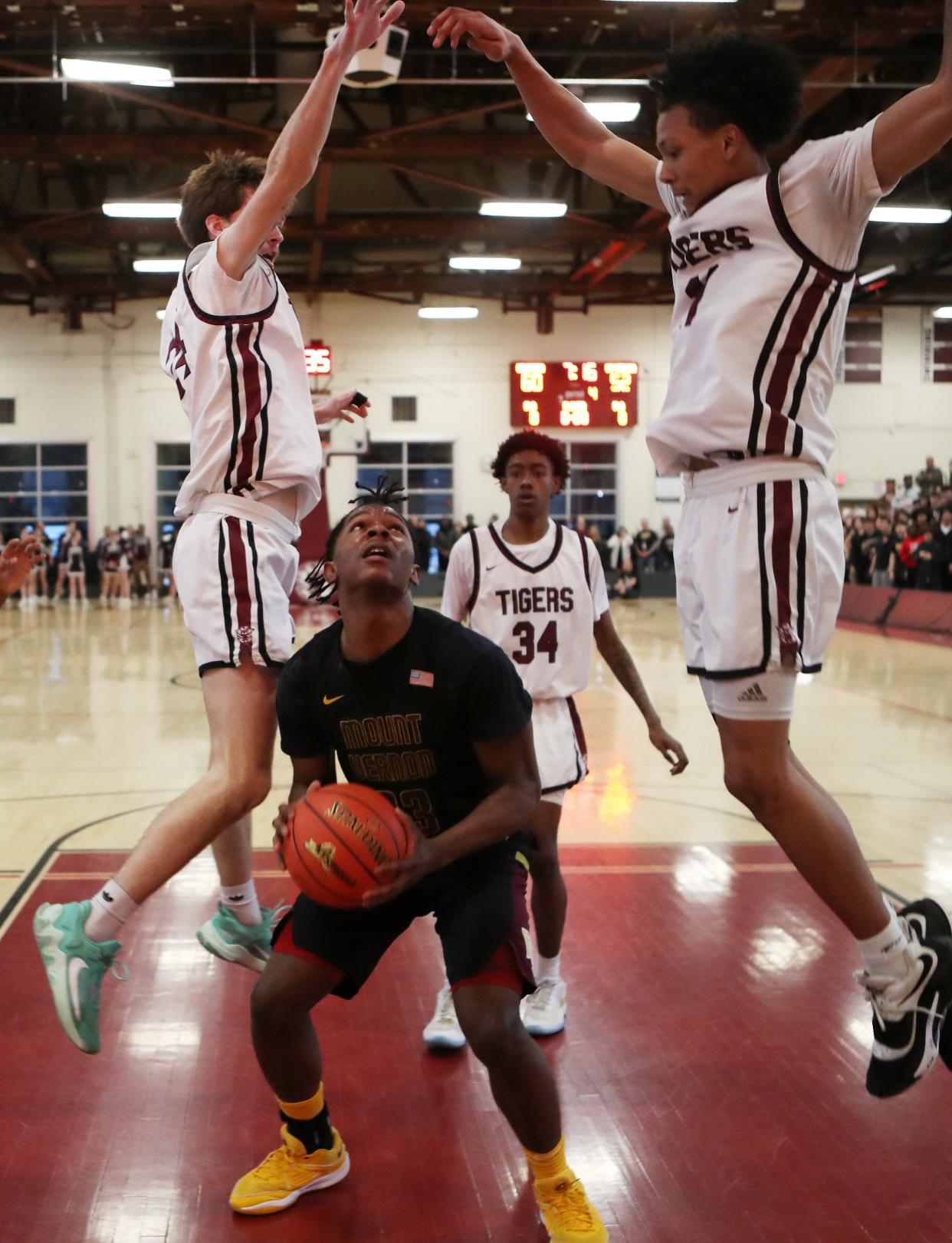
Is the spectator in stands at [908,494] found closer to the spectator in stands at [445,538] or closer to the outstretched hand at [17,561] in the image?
the spectator in stands at [445,538]

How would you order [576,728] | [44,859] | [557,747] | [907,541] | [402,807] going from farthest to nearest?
[907,541] → [44,859] → [576,728] → [557,747] → [402,807]

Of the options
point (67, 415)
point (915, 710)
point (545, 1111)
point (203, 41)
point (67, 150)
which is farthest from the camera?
point (67, 415)

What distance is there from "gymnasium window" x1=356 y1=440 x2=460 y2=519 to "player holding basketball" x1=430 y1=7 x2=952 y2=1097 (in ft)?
78.6

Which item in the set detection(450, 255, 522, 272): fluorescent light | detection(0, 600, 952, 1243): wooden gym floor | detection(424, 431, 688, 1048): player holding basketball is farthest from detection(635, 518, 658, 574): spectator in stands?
detection(424, 431, 688, 1048): player holding basketball

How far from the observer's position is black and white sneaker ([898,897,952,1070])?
8.95 ft

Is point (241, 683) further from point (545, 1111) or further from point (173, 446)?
point (173, 446)

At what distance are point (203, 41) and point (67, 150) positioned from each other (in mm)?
2658

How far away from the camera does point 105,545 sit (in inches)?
961

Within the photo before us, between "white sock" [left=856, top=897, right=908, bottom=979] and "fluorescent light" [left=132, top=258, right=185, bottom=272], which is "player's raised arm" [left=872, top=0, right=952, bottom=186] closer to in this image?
"white sock" [left=856, top=897, right=908, bottom=979]

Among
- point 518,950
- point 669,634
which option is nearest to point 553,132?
point 518,950

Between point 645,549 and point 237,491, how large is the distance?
22.6 m

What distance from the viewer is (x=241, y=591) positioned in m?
3.21

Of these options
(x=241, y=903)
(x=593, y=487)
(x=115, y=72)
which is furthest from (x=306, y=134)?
(x=593, y=487)

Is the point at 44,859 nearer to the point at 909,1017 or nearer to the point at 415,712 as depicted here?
the point at 415,712
